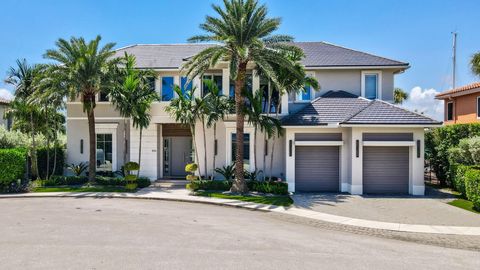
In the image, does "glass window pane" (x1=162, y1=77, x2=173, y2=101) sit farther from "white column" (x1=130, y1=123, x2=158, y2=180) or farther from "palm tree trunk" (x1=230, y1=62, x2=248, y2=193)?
"palm tree trunk" (x1=230, y1=62, x2=248, y2=193)

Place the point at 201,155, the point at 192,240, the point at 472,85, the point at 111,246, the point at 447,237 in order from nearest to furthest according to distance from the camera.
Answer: the point at 111,246
the point at 192,240
the point at 447,237
the point at 201,155
the point at 472,85

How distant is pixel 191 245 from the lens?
877 centimetres

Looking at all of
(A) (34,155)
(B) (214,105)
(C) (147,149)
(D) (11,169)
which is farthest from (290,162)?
(A) (34,155)

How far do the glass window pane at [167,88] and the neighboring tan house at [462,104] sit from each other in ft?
71.5

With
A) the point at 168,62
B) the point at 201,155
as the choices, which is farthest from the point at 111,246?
the point at 168,62

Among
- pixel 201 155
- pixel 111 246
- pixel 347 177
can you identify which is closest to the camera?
pixel 111 246

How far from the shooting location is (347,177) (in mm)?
18109

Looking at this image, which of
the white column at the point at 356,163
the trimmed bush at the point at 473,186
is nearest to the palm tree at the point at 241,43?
the white column at the point at 356,163

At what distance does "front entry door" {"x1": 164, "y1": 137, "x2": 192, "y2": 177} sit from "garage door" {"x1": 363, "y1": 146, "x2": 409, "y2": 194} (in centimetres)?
1155

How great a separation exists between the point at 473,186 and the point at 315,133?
7.37 metres

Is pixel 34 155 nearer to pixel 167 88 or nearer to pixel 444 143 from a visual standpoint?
pixel 167 88

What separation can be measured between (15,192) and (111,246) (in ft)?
42.8

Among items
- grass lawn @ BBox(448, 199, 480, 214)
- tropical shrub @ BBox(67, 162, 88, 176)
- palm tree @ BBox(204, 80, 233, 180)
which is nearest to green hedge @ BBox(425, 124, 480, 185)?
grass lawn @ BBox(448, 199, 480, 214)

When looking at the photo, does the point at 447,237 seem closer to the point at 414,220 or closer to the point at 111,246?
the point at 414,220
